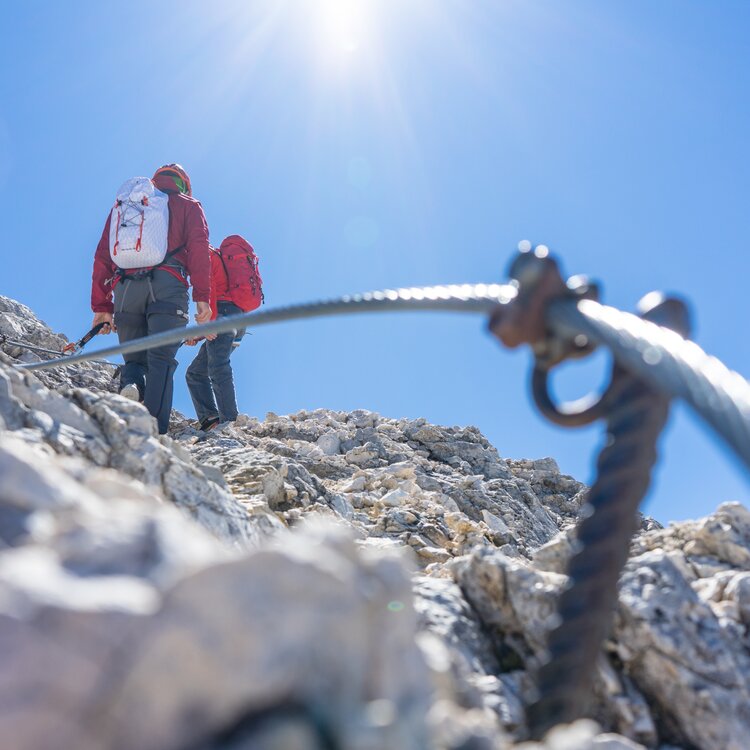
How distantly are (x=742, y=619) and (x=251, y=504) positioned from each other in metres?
2.96

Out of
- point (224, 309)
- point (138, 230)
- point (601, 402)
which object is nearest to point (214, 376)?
point (224, 309)

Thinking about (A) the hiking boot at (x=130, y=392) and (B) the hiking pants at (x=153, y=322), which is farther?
(B) the hiking pants at (x=153, y=322)

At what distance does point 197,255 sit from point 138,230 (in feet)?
2.50

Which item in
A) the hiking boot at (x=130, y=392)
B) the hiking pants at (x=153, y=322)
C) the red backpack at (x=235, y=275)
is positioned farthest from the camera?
the red backpack at (x=235, y=275)

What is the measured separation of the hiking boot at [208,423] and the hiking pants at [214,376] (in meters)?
0.05

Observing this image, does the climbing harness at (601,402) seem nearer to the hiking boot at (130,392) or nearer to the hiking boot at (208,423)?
the hiking boot at (130,392)

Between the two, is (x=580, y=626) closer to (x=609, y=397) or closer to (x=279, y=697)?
(x=609, y=397)

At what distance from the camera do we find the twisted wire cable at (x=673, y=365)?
1.37m

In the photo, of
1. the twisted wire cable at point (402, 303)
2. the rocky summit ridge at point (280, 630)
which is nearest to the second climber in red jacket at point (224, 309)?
the rocky summit ridge at point (280, 630)

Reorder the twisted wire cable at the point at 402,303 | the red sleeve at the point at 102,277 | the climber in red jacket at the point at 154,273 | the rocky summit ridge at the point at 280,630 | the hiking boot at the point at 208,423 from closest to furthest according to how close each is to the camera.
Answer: the rocky summit ridge at the point at 280,630 → the twisted wire cable at the point at 402,303 → the climber in red jacket at the point at 154,273 → the red sleeve at the point at 102,277 → the hiking boot at the point at 208,423

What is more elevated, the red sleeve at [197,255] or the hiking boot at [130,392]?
the red sleeve at [197,255]

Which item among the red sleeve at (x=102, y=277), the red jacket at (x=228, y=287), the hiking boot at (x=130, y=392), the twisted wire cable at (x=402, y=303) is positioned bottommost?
the twisted wire cable at (x=402, y=303)

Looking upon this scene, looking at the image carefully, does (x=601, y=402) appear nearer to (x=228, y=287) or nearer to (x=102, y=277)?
(x=102, y=277)

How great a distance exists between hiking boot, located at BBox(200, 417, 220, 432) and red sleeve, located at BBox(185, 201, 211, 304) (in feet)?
8.36
